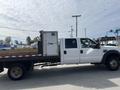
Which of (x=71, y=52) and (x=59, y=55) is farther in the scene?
(x=71, y=52)

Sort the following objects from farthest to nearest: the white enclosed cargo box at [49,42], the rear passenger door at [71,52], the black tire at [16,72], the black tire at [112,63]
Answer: the black tire at [112,63]
the rear passenger door at [71,52]
the white enclosed cargo box at [49,42]
the black tire at [16,72]

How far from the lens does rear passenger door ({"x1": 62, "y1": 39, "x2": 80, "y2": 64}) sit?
37.7ft

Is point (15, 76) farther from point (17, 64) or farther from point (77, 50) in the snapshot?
point (77, 50)

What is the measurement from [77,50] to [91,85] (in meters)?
3.05

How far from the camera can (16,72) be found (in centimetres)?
1078

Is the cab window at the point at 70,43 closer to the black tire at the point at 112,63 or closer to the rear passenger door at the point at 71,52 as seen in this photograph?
the rear passenger door at the point at 71,52

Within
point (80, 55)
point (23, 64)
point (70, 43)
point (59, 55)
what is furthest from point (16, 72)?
point (80, 55)

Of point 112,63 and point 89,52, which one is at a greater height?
point 89,52

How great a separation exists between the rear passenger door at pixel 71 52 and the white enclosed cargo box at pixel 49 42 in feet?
2.03

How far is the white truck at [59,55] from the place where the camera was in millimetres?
10781

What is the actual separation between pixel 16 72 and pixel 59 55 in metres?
2.37

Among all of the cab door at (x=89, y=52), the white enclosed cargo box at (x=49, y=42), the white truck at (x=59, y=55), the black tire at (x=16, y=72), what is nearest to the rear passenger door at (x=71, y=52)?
the white truck at (x=59, y=55)

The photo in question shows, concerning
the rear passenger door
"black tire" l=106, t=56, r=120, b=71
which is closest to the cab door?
the rear passenger door

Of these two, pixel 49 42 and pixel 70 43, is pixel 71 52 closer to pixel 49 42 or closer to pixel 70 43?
pixel 70 43
